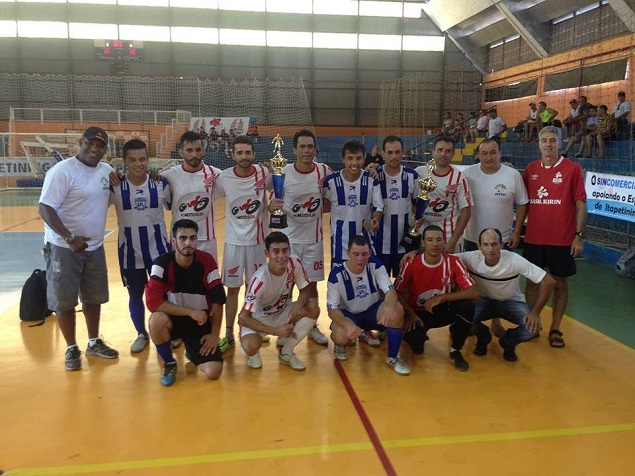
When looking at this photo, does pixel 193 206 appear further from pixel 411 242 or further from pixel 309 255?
pixel 411 242

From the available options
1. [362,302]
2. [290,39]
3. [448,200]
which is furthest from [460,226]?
[290,39]

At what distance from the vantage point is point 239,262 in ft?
14.8

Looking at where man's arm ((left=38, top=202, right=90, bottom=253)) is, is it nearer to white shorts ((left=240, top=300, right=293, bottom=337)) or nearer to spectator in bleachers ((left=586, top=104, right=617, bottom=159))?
white shorts ((left=240, top=300, right=293, bottom=337))

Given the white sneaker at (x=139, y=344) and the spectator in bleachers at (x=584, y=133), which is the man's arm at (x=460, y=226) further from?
the spectator in bleachers at (x=584, y=133)

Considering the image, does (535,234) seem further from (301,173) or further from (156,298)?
(156,298)

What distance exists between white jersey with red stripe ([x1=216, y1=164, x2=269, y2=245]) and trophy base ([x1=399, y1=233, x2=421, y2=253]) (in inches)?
51.0

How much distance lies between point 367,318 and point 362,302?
0.45 feet

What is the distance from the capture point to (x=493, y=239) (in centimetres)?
420

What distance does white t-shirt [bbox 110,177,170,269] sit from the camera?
432cm

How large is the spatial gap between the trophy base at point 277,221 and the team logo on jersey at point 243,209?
21cm

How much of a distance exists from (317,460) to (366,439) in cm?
35

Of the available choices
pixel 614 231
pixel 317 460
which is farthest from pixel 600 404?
pixel 614 231

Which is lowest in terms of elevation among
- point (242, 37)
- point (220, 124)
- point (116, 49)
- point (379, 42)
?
point (220, 124)

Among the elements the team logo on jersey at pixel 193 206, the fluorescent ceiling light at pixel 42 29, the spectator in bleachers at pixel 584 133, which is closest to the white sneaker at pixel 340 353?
the team logo on jersey at pixel 193 206
